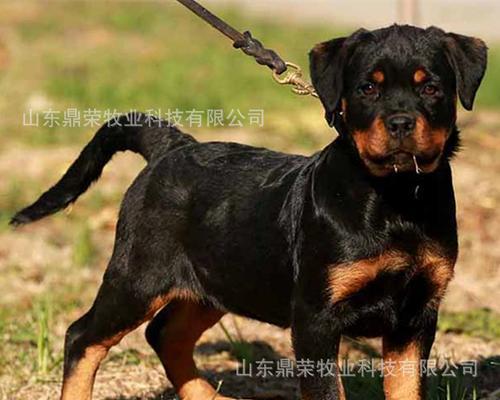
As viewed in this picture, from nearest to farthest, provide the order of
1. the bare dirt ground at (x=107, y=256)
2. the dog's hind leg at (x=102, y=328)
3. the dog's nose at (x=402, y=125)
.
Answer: the dog's nose at (x=402, y=125) < the dog's hind leg at (x=102, y=328) < the bare dirt ground at (x=107, y=256)

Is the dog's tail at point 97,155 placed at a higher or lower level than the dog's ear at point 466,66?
lower

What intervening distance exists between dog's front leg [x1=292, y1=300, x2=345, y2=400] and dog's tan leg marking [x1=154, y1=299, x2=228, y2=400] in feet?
3.98

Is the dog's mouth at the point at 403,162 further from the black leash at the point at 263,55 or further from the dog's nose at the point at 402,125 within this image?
the black leash at the point at 263,55

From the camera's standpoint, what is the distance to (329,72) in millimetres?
4355

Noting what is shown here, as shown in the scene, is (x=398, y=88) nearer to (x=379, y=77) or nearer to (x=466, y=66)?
(x=379, y=77)

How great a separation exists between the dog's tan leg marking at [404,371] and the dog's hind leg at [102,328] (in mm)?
992

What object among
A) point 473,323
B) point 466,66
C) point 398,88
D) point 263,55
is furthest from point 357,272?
point 473,323

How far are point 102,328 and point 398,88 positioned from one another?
5.91ft

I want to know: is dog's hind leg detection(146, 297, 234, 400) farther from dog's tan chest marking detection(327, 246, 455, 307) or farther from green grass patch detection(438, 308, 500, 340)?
green grass patch detection(438, 308, 500, 340)

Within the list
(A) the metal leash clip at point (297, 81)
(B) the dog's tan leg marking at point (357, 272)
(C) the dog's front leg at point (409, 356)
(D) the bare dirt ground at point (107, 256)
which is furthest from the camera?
(D) the bare dirt ground at point (107, 256)

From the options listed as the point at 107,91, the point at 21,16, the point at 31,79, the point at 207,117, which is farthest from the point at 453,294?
the point at 21,16

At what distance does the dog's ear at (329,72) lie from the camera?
4328 millimetres

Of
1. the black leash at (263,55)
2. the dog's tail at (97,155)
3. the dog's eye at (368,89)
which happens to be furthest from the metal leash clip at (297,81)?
the dog's tail at (97,155)

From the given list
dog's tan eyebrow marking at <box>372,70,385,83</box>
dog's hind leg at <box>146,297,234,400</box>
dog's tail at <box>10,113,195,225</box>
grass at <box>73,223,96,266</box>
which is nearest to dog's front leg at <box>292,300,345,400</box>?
dog's tan eyebrow marking at <box>372,70,385,83</box>
